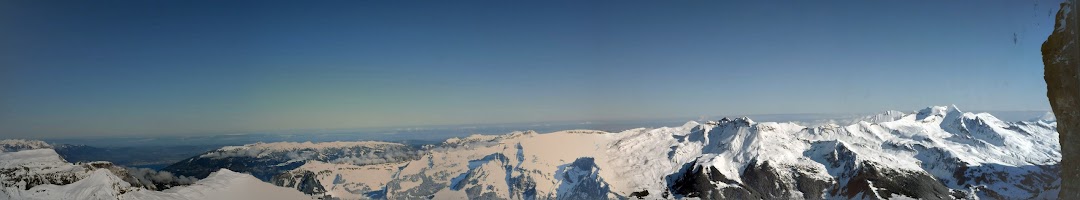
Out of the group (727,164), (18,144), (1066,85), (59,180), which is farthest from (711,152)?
(1066,85)

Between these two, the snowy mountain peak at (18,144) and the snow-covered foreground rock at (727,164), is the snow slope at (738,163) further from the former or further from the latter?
the snowy mountain peak at (18,144)

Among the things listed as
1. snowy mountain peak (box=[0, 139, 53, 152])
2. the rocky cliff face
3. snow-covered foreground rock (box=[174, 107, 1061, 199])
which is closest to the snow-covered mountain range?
snow-covered foreground rock (box=[174, 107, 1061, 199])

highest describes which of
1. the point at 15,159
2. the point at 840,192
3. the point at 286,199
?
the point at 15,159

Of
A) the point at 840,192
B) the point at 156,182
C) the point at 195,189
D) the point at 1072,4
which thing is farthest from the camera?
the point at 840,192

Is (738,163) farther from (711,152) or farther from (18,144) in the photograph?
(18,144)

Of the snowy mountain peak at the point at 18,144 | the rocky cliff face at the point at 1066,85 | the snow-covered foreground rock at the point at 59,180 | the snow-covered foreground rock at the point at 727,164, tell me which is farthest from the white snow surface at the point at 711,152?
the rocky cliff face at the point at 1066,85

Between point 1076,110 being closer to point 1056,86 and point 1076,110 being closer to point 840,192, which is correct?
point 1056,86

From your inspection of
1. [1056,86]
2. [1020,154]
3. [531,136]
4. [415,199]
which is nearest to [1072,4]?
Answer: [1056,86]
